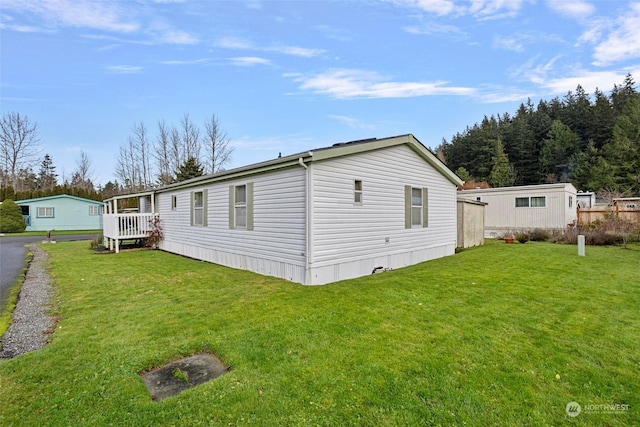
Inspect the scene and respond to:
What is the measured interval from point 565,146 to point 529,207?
94.5 feet

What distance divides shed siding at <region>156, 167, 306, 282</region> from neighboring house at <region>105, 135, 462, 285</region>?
2 centimetres

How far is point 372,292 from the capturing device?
629 cm

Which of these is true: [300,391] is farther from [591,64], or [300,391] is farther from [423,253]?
[591,64]

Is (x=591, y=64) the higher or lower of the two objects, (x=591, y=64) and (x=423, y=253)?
the higher

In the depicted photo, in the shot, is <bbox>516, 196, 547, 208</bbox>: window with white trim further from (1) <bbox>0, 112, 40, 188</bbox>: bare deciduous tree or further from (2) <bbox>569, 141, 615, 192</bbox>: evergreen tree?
(1) <bbox>0, 112, 40, 188</bbox>: bare deciduous tree

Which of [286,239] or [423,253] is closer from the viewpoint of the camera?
[286,239]

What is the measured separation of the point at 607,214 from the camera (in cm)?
1717

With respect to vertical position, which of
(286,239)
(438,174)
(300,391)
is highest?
(438,174)

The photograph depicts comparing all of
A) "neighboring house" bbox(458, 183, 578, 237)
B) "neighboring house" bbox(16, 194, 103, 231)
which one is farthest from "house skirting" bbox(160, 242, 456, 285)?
"neighboring house" bbox(16, 194, 103, 231)

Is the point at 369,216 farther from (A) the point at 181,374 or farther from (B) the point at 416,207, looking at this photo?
(A) the point at 181,374

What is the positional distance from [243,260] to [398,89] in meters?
12.5

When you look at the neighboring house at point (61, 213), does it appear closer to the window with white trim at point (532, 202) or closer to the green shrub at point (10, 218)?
the green shrub at point (10, 218)

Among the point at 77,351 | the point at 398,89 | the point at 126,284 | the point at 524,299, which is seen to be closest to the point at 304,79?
the point at 398,89

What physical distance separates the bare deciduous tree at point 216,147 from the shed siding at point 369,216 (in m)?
26.5
